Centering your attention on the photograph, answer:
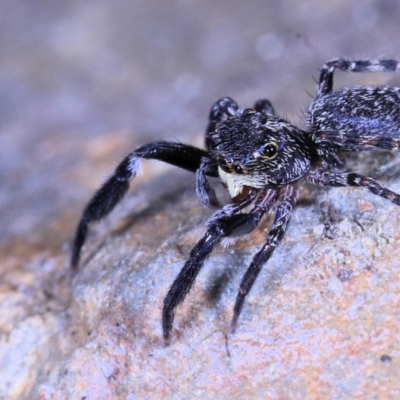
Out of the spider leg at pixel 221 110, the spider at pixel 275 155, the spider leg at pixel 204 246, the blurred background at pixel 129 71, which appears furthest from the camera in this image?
the blurred background at pixel 129 71

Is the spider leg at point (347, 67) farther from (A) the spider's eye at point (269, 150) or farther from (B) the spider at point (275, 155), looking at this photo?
(A) the spider's eye at point (269, 150)

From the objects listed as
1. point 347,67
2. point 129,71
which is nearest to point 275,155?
point 347,67

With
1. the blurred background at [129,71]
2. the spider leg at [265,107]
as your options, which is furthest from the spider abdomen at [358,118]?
the blurred background at [129,71]

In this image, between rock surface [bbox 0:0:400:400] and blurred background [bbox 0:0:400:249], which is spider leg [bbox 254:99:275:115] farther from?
blurred background [bbox 0:0:400:249]

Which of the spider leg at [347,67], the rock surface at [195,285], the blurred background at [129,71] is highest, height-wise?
the blurred background at [129,71]

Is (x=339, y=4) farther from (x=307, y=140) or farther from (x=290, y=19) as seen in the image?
(x=307, y=140)

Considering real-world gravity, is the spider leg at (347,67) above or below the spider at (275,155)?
above
